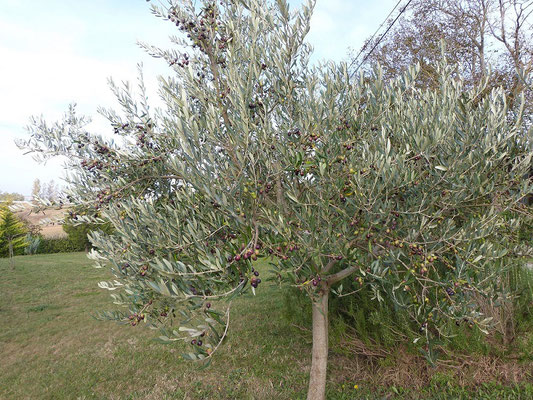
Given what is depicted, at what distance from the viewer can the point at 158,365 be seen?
7.65 meters

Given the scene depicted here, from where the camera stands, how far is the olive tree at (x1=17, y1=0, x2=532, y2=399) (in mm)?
3109

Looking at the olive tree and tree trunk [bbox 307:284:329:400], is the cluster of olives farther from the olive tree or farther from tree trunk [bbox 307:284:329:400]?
tree trunk [bbox 307:284:329:400]

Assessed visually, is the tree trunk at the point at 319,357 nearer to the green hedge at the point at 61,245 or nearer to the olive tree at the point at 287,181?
the olive tree at the point at 287,181

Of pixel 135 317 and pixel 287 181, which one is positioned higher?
pixel 287 181

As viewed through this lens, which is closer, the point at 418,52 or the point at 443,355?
the point at 443,355

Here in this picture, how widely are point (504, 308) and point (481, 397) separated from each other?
1.55 metres

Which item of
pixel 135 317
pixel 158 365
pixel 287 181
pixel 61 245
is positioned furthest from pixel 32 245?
pixel 287 181

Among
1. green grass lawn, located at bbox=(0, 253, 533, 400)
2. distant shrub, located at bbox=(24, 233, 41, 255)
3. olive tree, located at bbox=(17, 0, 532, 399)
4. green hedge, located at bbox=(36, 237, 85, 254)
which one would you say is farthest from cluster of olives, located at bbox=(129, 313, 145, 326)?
green hedge, located at bbox=(36, 237, 85, 254)

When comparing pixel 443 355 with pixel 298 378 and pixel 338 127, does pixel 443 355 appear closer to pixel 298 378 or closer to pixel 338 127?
pixel 298 378

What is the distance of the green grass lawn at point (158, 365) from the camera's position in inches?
246

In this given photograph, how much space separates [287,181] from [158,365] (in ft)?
20.3

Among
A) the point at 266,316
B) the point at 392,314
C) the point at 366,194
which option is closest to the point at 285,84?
the point at 366,194

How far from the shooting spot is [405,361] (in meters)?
6.20

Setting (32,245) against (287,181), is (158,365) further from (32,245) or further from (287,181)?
(32,245)
